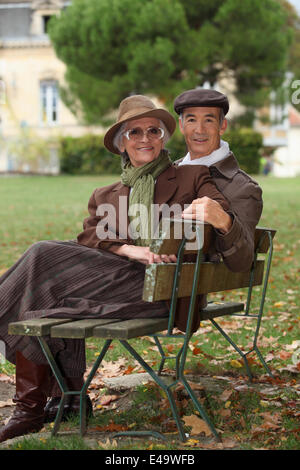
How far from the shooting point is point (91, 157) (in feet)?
108

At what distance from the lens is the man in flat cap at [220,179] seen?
12.1 feet

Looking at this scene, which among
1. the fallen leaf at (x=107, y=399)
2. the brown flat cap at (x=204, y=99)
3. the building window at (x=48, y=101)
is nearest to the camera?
the brown flat cap at (x=204, y=99)

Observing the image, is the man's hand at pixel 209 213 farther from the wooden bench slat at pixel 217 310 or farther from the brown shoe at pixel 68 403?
the brown shoe at pixel 68 403

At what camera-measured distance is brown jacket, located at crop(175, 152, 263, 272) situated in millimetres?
3744

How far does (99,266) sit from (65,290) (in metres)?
0.21

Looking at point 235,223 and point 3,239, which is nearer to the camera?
point 235,223

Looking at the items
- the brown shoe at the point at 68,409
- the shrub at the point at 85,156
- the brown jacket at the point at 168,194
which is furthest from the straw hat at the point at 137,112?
the shrub at the point at 85,156

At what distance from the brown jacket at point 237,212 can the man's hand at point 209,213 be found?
47 mm

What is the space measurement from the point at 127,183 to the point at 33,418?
1274mm

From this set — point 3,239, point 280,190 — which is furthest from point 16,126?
point 3,239

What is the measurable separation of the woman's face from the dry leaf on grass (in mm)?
1324

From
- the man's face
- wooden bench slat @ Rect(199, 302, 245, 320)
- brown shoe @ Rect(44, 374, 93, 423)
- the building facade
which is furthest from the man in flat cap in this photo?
the building facade

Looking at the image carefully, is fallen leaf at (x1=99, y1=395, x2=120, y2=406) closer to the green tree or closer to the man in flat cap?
the man in flat cap
